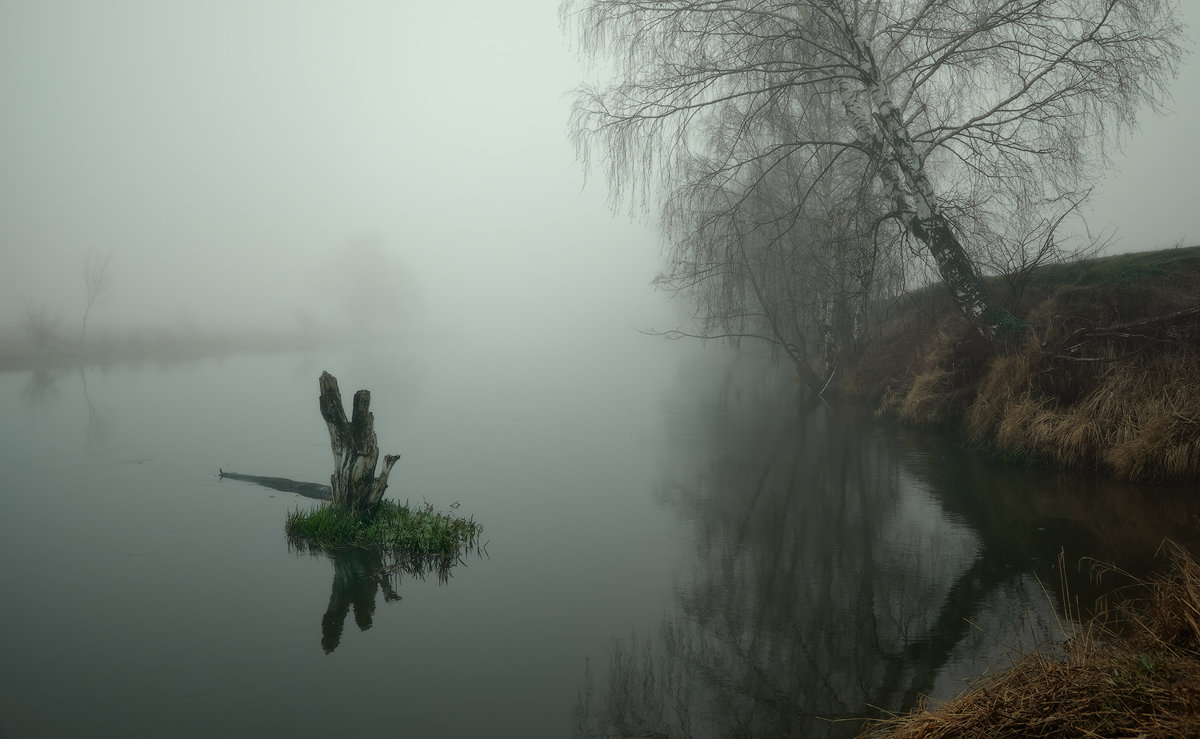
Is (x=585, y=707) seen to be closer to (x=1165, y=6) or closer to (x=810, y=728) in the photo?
(x=810, y=728)

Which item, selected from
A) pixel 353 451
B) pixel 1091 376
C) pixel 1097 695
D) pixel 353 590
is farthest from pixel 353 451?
pixel 1091 376

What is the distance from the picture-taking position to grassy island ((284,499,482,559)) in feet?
25.0

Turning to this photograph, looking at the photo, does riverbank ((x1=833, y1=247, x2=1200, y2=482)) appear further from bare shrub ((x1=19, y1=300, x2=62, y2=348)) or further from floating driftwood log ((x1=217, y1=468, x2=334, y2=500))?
bare shrub ((x1=19, y1=300, x2=62, y2=348))

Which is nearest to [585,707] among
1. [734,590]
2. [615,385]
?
[734,590]

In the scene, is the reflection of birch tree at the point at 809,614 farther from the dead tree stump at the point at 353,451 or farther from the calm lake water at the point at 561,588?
the dead tree stump at the point at 353,451

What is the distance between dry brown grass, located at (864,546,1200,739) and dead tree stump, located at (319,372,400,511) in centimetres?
590

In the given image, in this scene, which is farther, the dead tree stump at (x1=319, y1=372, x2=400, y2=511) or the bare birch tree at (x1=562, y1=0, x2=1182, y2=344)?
the bare birch tree at (x1=562, y1=0, x2=1182, y2=344)

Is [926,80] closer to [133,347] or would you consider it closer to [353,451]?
[353,451]

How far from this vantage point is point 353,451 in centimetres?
815

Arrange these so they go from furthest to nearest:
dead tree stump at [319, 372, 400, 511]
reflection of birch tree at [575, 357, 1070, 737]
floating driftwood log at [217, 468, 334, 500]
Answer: floating driftwood log at [217, 468, 334, 500]
dead tree stump at [319, 372, 400, 511]
reflection of birch tree at [575, 357, 1070, 737]

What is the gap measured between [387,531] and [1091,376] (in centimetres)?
869

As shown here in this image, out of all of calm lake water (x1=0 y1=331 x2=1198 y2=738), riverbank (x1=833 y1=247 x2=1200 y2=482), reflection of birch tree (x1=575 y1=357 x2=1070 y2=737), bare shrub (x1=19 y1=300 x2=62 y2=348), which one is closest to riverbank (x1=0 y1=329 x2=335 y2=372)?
bare shrub (x1=19 y1=300 x2=62 y2=348)

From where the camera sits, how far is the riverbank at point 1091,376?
28.5 ft

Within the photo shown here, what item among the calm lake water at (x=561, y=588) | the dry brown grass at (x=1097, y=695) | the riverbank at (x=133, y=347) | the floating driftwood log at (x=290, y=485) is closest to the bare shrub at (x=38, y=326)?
the riverbank at (x=133, y=347)
